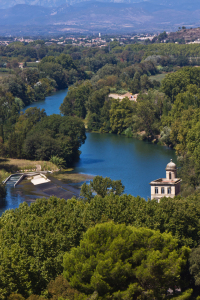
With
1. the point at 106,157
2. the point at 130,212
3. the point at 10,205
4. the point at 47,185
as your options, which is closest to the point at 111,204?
the point at 130,212

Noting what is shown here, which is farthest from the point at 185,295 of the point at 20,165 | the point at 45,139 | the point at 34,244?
the point at 45,139

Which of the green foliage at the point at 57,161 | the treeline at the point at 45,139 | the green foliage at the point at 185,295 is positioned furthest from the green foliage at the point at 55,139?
the green foliage at the point at 185,295

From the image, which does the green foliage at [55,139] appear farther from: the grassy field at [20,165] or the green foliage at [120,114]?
the green foliage at [120,114]

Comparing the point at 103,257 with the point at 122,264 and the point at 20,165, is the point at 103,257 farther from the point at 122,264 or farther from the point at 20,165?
the point at 20,165

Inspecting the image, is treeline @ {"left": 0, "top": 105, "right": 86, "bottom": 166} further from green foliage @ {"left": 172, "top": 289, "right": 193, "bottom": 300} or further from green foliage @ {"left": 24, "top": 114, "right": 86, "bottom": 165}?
green foliage @ {"left": 172, "top": 289, "right": 193, "bottom": 300}

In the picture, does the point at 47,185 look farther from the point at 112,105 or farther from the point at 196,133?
the point at 112,105
